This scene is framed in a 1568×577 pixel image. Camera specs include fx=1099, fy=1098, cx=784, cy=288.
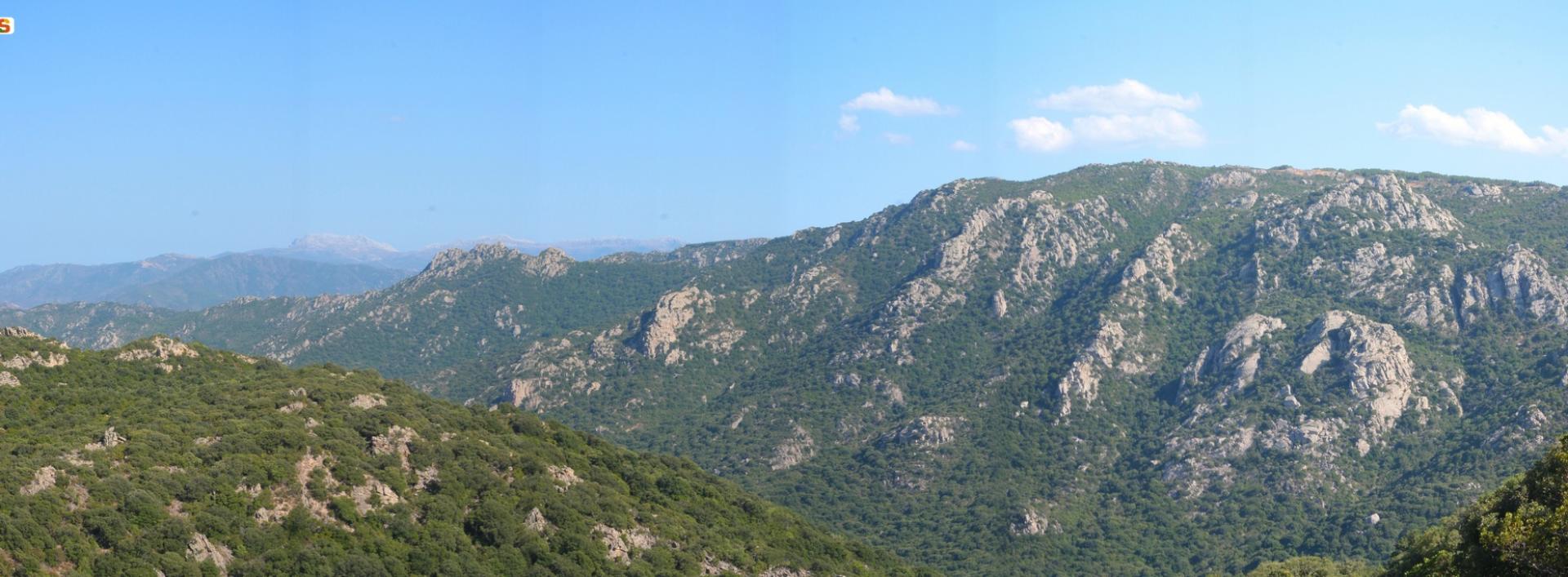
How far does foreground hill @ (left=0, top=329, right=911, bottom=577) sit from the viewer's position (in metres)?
82.1

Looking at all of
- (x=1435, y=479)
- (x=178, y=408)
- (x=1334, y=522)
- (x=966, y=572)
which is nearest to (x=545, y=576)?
(x=178, y=408)

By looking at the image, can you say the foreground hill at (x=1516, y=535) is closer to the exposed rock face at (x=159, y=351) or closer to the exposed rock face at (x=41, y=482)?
the exposed rock face at (x=41, y=482)

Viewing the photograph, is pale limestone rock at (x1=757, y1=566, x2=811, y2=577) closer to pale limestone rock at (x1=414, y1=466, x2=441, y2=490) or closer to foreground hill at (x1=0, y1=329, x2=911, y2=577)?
foreground hill at (x1=0, y1=329, x2=911, y2=577)

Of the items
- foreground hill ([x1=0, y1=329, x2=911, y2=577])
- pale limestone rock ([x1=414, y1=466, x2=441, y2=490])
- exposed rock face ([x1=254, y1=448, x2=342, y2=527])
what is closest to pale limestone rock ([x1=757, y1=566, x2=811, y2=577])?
foreground hill ([x1=0, y1=329, x2=911, y2=577])

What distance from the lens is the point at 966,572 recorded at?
193 metres

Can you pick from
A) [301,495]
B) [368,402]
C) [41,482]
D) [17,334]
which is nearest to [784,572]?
[368,402]

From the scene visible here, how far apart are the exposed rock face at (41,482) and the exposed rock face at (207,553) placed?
10.8m

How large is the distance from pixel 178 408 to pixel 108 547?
30600 mm

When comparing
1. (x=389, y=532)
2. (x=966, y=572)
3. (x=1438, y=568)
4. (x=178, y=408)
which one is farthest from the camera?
(x=966, y=572)

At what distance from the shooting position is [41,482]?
8081 centimetres

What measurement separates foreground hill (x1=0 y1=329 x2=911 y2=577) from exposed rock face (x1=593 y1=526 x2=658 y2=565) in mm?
198

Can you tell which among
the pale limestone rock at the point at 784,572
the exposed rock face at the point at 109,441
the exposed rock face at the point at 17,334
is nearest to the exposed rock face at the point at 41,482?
the exposed rock face at the point at 109,441

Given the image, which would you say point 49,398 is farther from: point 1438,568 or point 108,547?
point 1438,568

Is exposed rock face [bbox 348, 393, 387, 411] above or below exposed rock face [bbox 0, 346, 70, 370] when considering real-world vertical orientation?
below
